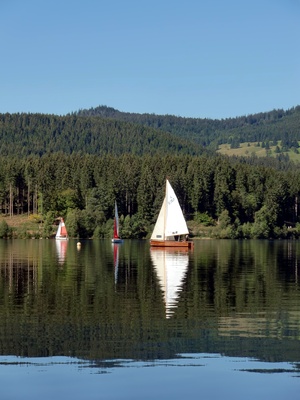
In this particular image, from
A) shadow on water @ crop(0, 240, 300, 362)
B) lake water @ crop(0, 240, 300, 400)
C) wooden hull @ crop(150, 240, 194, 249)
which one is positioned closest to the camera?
lake water @ crop(0, 240, 300, 400)

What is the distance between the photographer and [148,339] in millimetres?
30984

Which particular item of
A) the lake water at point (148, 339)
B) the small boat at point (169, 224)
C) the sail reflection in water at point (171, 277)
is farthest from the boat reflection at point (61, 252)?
the lake water at point (148, 339)

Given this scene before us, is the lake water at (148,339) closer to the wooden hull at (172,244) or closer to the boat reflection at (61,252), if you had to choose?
the boat reflection at (61,252)

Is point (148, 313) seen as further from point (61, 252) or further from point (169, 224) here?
point (169, 224)

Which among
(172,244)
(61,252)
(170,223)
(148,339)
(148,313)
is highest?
(170,223)

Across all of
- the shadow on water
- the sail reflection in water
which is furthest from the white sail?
the shadow on water

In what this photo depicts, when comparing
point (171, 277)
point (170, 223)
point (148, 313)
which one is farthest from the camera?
point (170, 223)

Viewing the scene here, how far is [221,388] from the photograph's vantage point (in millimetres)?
23984

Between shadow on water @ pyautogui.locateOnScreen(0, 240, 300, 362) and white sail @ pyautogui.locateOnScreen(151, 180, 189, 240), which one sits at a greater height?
white sail @ pyautogui.locateOnScreen(151, 180, 189, 240)

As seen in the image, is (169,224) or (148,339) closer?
(148,339)

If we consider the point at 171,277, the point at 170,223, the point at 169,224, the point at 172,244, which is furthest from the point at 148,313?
the point at 169,224

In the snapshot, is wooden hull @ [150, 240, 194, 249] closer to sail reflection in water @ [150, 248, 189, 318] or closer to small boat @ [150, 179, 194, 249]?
small boat @ [150, 179, 194, 249]

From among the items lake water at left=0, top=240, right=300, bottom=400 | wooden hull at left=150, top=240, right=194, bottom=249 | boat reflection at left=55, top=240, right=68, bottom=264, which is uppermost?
wooden hull at left=150, top=240, right=194, bottom=249

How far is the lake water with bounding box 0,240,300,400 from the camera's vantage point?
24.1 m
